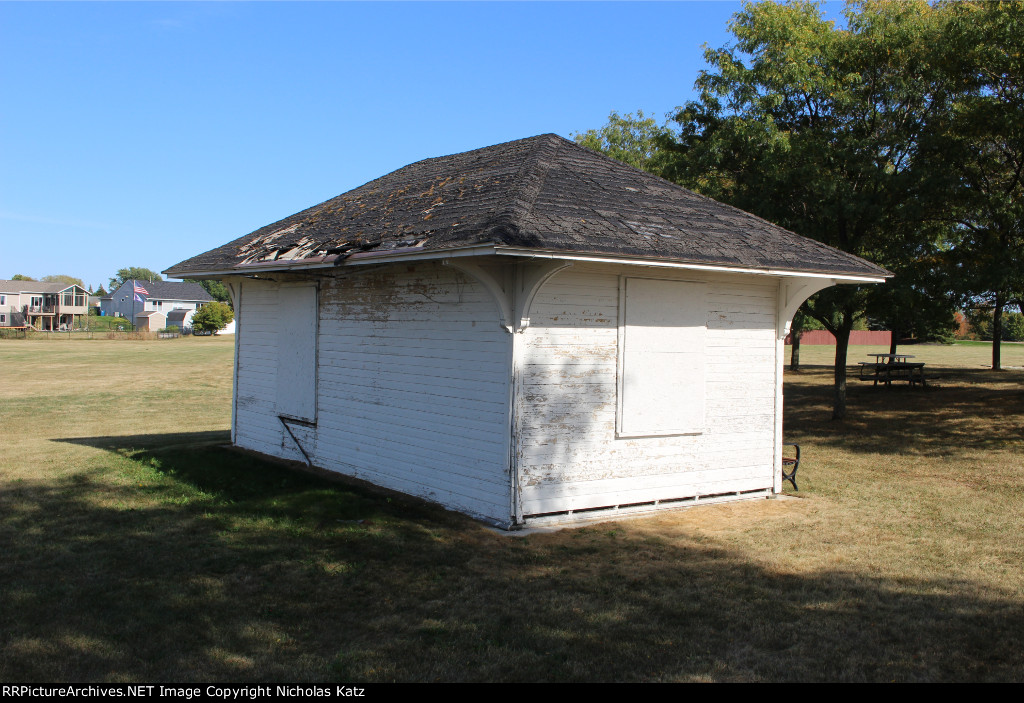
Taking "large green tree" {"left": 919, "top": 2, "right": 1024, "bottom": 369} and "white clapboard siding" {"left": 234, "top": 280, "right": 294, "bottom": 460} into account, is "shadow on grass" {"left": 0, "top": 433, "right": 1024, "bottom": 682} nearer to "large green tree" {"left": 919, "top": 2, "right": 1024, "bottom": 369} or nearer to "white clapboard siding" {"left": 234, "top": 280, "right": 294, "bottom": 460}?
"white clapboard siding" {"left": 234, "top": 280, "right": 294, "bottom": 460}

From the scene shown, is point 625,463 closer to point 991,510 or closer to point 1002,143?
point 991,510

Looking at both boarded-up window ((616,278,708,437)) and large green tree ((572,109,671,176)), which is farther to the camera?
large green tree ((572,109,671,176))

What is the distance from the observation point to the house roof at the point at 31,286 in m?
102

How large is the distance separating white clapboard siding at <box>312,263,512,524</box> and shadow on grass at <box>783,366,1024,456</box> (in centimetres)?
1019

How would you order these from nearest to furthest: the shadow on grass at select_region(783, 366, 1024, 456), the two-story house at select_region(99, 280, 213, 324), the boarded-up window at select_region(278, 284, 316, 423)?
the boarded-up window at select_region(278, 284, 316, 423) → the shadow on grass at select_region(783, 366, 1024, 456) → the two-story house at select_region(99, 280, 213, 324)

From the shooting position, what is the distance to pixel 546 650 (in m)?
5.23

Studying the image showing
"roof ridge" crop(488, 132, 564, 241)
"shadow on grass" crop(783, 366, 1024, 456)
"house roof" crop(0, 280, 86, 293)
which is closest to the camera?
"roof ridge" crop(488, 132, 564, 241)

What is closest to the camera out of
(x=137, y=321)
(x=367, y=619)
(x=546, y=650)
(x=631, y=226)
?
(x=546, y=650)

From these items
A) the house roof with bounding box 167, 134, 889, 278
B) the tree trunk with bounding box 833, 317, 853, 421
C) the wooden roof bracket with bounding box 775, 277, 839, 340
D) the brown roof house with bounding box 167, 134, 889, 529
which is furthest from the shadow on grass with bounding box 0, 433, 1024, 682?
the tree trunk with bounding box 833, 317, 853, 421

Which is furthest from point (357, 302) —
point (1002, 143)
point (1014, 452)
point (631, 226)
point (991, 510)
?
point (1002, 143)

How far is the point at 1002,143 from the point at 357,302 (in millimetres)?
15126

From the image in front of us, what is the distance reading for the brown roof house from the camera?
8375mm

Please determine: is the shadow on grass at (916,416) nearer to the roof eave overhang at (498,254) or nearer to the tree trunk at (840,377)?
the tree trunk at (840,377)

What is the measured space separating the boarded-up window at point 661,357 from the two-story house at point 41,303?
4215 inches
